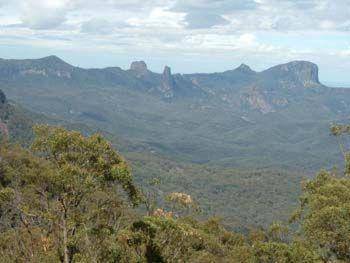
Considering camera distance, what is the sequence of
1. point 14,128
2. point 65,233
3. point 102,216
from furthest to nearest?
point 14,128 < point 102,216 < point 65,233

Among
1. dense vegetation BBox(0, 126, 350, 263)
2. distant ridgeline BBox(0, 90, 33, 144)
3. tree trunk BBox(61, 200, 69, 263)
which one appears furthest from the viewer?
distant ridgeline BBox(0, 90, 33, 144)

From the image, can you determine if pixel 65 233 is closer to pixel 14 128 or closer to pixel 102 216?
pixel 102 216

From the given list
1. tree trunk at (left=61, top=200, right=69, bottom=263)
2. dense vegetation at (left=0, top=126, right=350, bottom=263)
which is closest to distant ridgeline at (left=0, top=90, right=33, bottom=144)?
dense vegetation at (left=0, top=126, right=350, bottom=263)

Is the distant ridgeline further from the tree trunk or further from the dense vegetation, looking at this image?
the tree trunk

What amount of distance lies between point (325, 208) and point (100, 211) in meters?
10.4

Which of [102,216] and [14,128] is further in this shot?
[14,128]

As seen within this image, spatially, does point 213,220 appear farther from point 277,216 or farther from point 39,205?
point 277,216

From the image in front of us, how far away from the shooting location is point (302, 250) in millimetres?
25891

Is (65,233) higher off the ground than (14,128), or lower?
higher

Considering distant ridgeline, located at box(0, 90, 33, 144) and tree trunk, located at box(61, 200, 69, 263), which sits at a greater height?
tree trunk, located at box(61, 200, 69, 263)

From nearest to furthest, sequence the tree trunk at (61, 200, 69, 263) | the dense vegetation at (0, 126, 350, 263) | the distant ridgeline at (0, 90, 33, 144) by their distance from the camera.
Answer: the tree trunk at (61, 200, 69, 263) < the dense vegetation at (0, 126, 350, 263) < the distant ridgeline at (0, 90, 33, 144)

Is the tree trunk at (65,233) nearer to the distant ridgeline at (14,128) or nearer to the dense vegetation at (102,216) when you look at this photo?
the dense vegetation at (102,216)

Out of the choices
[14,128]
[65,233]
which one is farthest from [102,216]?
[14,128]

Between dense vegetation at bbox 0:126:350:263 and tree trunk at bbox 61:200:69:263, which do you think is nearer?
tree trunk at bbox 61:200:69:263
